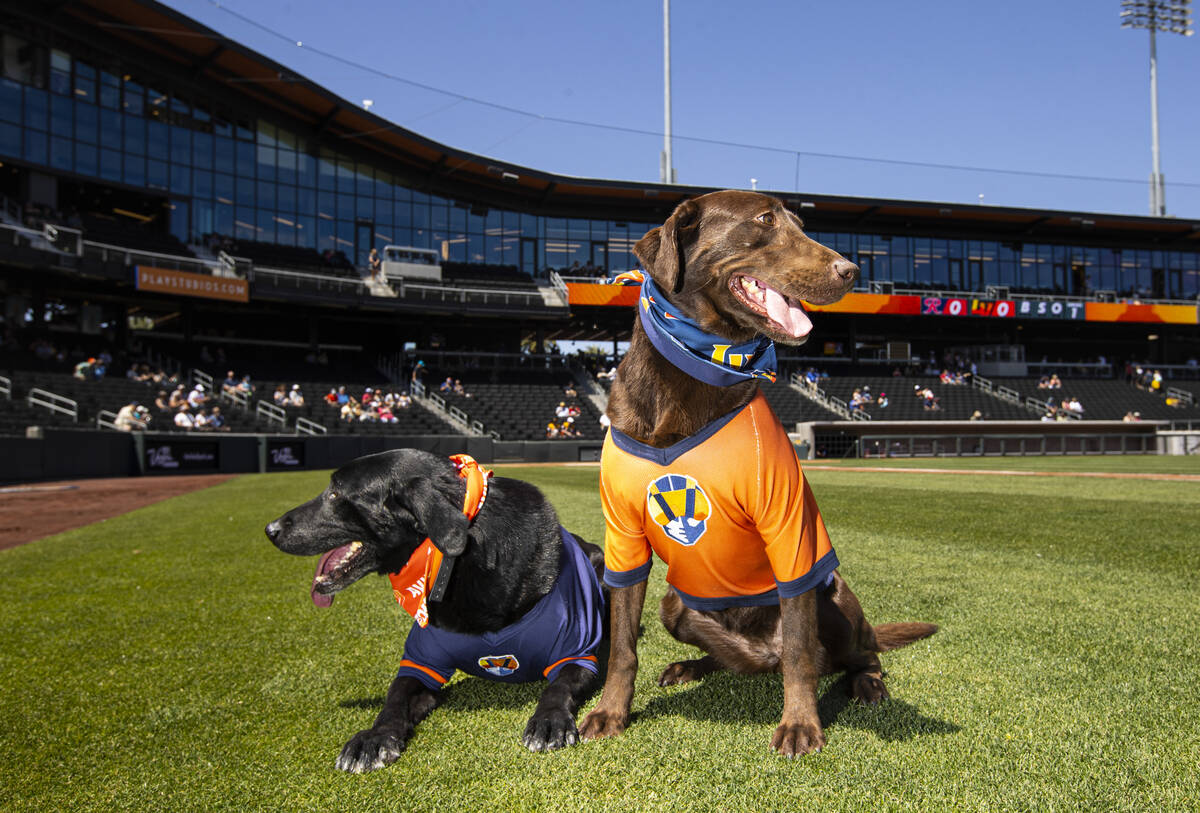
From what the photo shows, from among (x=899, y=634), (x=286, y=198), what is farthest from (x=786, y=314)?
(x=286, y=198)

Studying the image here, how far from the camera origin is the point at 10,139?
28000 mm

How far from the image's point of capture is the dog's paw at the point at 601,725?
230 cm

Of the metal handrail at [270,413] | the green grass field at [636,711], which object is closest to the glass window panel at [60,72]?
the metal handrail at [270,413]

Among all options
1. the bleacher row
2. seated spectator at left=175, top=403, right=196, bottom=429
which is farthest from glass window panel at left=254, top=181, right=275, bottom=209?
seated spectator at left=175, top=403, right=196, bottom=429

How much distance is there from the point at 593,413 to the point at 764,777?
97.1ft

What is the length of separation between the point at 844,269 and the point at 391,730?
2.02 metres

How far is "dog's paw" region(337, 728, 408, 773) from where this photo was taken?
2158mm

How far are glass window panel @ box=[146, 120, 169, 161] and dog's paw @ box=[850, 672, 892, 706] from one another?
3839 centimetres

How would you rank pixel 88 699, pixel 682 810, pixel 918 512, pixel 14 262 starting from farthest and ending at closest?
pixel 14 262, pixel 918 512, pixel 88 699, pixel 682 810

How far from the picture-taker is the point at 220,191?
34.4 metres

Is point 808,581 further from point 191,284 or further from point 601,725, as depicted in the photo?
point 191,284

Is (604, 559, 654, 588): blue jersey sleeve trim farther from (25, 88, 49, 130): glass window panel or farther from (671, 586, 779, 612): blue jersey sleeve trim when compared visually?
(25, 88, 49, 130): glass window panel

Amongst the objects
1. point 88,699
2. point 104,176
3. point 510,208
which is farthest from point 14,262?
point 88,699

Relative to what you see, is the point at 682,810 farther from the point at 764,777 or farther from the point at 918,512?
the point at 918,512
